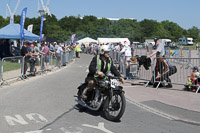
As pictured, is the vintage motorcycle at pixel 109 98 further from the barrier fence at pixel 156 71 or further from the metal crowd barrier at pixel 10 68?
the metal crowd barrier at pixel 10 68

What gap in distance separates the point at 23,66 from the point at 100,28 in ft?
237

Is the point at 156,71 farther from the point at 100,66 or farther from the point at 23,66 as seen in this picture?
the point at 23,66

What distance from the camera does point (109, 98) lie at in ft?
21.2

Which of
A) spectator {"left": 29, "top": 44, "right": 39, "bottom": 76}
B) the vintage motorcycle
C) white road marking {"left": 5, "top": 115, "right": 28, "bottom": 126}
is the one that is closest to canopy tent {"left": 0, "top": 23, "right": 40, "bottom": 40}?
spectator {"left": 29, "top": 44, "right": 39, "bottom": 76}

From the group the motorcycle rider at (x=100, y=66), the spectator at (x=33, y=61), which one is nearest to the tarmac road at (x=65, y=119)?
the motorcycle rider at (x=100, y=66)

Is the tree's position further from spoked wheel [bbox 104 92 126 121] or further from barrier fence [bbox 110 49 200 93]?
spoked wheel [bbox 104 92 126 121]

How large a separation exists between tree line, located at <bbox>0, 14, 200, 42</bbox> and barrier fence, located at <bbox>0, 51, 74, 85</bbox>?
218 feet

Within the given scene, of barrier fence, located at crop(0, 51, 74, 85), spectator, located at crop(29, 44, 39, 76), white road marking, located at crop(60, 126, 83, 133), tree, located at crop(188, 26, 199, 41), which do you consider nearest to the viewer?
white road marking, located at crop(60, 126, 83, 133)

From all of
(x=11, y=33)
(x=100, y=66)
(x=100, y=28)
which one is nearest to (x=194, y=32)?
(x=100, y=28)

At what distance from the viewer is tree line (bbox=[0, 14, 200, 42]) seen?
8649 cm

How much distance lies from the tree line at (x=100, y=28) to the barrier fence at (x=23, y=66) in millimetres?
66471

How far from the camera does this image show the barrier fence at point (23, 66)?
12.0 meters

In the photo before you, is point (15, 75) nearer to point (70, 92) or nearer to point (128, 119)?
point (70, 92)

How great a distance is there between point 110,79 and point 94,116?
1.12 m
